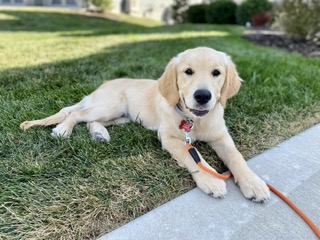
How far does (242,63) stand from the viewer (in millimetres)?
4992

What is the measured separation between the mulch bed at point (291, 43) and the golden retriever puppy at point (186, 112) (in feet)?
15.6

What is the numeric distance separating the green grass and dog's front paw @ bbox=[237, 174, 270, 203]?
12.7 inches

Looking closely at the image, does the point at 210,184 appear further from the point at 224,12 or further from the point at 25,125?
the point at 224,12

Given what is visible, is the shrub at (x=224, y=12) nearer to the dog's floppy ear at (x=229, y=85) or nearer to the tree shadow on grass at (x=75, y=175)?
the tree shadow on grass at (x=75, y=175)

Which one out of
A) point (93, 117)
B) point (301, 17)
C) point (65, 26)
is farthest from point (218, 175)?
point (65, 26)

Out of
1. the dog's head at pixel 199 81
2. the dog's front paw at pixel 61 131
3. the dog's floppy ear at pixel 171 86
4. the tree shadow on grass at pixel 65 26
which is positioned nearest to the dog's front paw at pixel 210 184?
the dog's head at pixel 199 81

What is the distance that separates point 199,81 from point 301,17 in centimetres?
682

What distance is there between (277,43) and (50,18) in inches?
328

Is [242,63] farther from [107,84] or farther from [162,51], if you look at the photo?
[107,84]

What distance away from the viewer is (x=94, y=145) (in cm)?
237

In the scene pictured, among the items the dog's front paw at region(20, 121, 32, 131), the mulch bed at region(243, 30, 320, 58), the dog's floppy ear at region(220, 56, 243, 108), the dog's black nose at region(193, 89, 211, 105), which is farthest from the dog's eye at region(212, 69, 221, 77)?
the mulch bed at region(243, 30, 320, 58)

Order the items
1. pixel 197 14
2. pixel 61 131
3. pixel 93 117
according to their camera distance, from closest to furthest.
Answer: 1. pixel 61 131
2. pixel 93 117
3. pixel 197 14

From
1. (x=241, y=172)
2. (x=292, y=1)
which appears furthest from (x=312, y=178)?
(x=292, y=1)

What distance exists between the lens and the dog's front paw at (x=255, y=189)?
6.32ft
